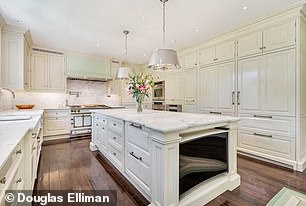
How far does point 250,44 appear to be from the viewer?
2.99m

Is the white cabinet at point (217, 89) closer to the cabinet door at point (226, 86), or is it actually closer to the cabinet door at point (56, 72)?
the cabinet door at point (226, 86)

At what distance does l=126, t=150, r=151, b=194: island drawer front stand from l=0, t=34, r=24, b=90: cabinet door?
3010 mm

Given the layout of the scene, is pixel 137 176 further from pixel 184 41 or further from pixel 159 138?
pixel 184 41

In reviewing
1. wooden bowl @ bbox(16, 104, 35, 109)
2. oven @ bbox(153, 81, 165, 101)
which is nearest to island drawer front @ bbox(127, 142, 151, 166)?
oven @ bbox(153, 81, 165, 101)

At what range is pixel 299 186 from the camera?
2.00 meters

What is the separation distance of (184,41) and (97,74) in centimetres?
297

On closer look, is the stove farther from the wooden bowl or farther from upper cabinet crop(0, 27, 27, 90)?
upper cabinet crop(0, 27, 27, 90)

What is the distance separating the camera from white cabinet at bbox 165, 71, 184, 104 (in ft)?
15.1

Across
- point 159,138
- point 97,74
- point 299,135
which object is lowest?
point 299,135

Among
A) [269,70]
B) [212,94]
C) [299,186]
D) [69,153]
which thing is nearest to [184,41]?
[212,94]

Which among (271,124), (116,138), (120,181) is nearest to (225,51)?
(271,124)

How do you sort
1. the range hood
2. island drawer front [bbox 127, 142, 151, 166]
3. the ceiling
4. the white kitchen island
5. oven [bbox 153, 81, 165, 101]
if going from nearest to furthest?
the white kitchen island < island drawer front [bbox 127, 142, 151, 166] < the ceiling < the range hood < oven [bbox 153, 81, 165, 101]

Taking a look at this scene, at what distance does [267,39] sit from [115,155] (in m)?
3.31

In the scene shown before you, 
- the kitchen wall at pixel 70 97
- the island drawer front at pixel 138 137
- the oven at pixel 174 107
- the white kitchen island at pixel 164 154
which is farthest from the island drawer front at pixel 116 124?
the kitchen wall at pixel 70 97
